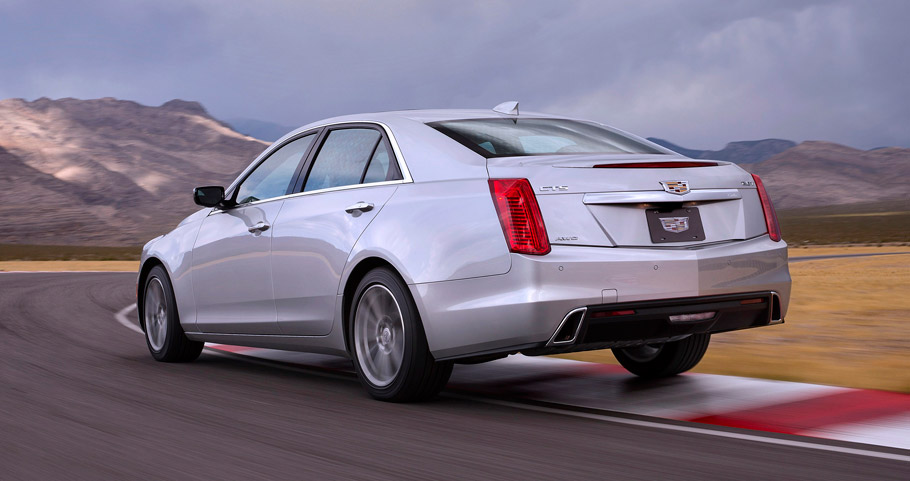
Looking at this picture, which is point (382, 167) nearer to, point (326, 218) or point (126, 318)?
point (326, 218)

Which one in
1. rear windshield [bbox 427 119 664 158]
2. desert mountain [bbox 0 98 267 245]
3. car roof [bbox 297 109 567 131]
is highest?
car roof [bbox 297 109 567 131]

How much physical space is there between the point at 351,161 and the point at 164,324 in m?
2.77

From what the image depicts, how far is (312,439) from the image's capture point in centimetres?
504

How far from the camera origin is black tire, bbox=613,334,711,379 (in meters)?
6.69

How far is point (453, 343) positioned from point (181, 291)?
10.9ft

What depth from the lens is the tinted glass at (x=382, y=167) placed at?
237 inches

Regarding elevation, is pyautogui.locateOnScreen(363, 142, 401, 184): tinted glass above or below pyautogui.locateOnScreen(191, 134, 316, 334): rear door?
above

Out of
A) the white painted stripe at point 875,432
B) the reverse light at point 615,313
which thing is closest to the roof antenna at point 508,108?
the reverse light at point 615,313

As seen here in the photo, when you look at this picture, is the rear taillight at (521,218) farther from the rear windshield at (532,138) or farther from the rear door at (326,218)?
the rear door at (326,218)

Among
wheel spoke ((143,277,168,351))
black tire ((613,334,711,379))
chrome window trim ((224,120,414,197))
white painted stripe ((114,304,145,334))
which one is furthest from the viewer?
white painted stripe ((114,304,145,334))

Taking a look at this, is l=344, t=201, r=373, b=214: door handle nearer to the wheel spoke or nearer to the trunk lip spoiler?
the trunk lip spoiler

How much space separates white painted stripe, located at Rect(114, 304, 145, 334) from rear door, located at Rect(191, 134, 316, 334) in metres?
3.63

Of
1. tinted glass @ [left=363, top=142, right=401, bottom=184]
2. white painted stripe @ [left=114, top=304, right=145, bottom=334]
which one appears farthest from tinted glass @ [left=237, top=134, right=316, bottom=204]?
white painted stripe @ [left=114, top=304, right=145, bottom=334]

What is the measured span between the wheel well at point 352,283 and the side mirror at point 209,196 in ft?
5.65
